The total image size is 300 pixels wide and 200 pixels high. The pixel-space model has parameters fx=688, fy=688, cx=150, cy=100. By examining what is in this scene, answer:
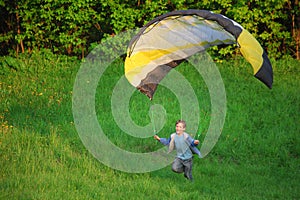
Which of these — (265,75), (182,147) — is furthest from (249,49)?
(182,147)

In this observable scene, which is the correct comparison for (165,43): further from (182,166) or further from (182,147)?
(182,166)

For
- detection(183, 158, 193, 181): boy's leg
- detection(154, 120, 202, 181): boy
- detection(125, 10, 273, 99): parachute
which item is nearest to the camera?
detection(154, 120, 202, 181): boy

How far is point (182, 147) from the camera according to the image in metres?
10.6

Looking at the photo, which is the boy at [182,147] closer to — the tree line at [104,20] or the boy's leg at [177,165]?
the boy's leg at [177,165]

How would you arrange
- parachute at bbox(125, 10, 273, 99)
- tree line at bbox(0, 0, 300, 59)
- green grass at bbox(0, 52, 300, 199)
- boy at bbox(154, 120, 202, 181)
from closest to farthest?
green grass at bbox(0, 52, 300, 199), boy at bbox(154, 120, 202, 181), parachute at bbox(125, 10, 273, 99), tree line at bbox(0, 0, 300, 59)

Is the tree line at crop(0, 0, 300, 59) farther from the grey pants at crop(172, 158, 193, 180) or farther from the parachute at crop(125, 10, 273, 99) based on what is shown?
the grey pants at crop(172, 158, 193, 180)

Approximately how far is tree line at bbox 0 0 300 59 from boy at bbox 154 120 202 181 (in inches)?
274

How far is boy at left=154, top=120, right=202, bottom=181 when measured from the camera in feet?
34.7

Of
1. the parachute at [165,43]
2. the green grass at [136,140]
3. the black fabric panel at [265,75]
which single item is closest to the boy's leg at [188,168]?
the green grass at [136,140]

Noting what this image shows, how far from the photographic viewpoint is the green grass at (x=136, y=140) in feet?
34.3

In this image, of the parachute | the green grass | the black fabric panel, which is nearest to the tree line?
the green grass

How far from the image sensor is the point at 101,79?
16500mm

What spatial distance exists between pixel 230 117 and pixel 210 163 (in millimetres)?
2217

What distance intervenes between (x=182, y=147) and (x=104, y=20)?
8180 mm
